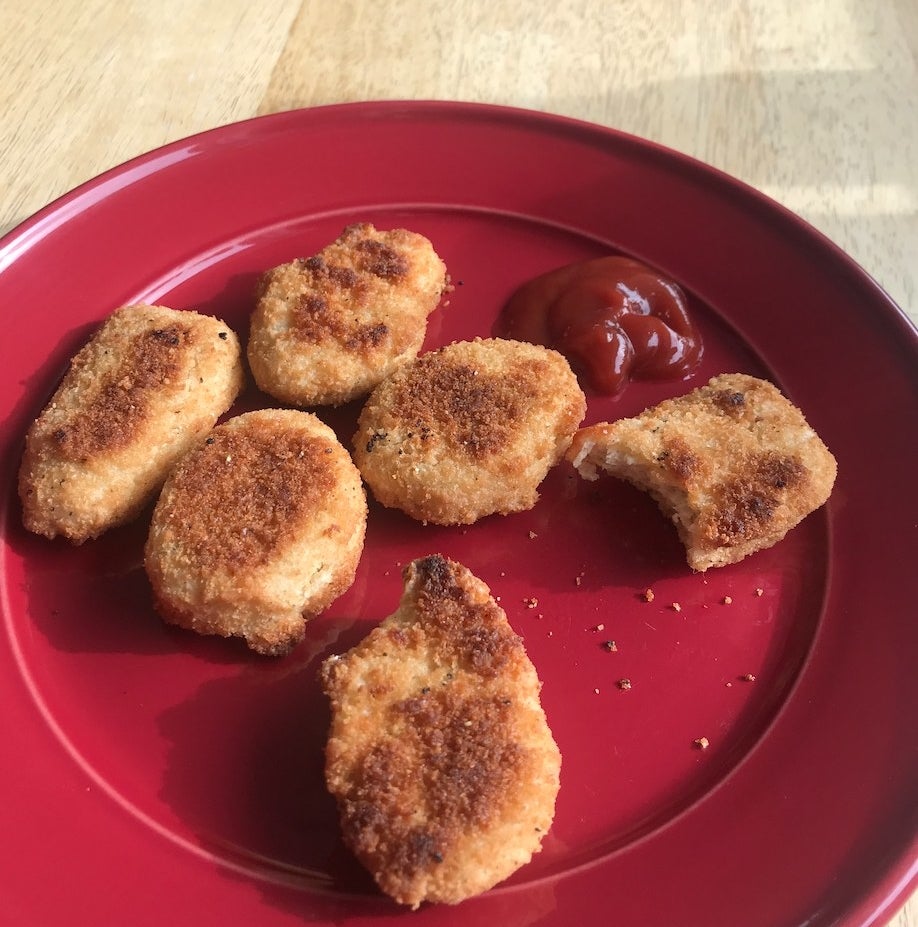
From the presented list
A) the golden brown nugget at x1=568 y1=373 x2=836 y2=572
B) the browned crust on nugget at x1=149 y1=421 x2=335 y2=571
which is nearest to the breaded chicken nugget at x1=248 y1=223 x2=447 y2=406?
the browned crust on nugget at x1=149 y1=421 x2=335 y2=571

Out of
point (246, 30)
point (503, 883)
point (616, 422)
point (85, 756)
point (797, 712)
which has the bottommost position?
point (797, 712)

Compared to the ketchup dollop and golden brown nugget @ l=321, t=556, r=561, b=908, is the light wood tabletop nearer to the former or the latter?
the ketchup dollop

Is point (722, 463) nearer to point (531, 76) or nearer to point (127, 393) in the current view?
point (127, 393)

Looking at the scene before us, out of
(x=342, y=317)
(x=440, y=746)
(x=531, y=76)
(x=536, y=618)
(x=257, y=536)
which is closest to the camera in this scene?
(x=440, y=746)

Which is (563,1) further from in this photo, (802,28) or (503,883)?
(503,883)

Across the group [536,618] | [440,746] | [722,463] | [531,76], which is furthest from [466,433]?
[531,76]

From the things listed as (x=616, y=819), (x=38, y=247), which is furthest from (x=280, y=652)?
(x=38, y=247)

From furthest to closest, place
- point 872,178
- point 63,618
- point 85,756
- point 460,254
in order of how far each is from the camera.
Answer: point 872,178 < point 460,254 < point 63,618 < point 85,756
